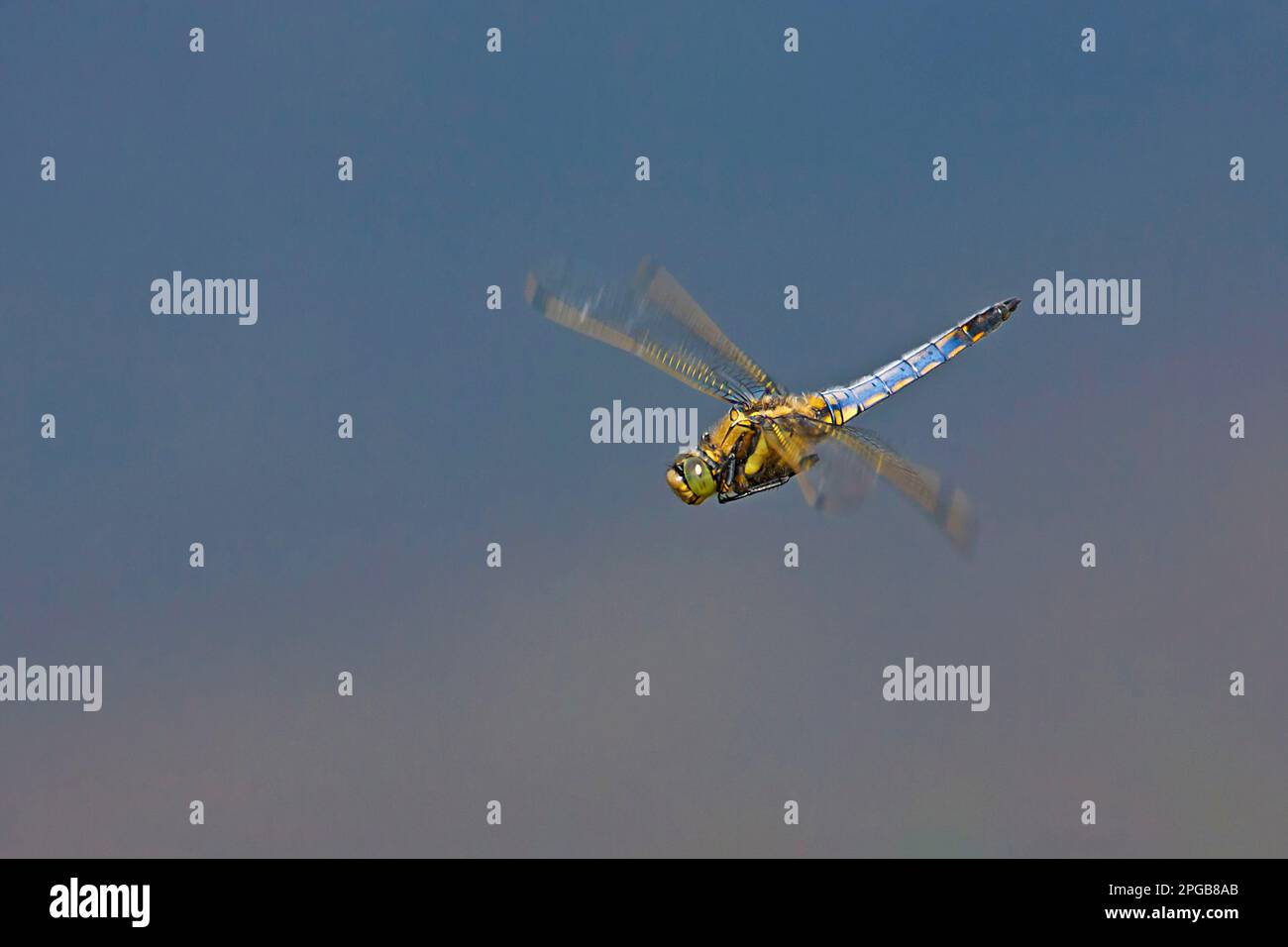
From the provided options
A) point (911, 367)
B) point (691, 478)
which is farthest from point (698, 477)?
point (911, 367)

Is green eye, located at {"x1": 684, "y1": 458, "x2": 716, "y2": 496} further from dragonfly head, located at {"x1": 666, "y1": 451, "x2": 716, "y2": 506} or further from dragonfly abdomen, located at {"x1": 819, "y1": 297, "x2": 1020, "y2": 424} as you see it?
dragonfly abdomen, located at {"x1": 819, "y1": 297, "x2": 1020, "y2": 424}

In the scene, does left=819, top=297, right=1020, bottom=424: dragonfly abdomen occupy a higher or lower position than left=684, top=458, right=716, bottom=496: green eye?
higher

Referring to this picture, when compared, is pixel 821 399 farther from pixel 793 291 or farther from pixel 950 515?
pixel 950 515

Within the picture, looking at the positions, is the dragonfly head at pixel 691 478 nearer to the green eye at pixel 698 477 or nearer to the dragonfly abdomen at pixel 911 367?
the green eye at pixel 698 477

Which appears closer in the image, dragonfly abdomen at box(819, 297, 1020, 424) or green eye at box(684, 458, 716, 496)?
green eye at box(684, 458, 716, 496)

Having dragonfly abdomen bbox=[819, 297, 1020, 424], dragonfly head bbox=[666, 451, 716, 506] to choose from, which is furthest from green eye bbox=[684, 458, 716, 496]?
dragonfly abdomen bbox=[819, 297, 1020, 424]

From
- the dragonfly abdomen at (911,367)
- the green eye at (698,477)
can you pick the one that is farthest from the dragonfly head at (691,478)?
the dragonfly abdomen at (911,367)

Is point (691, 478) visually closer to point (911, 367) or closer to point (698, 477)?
point (698, 477)
